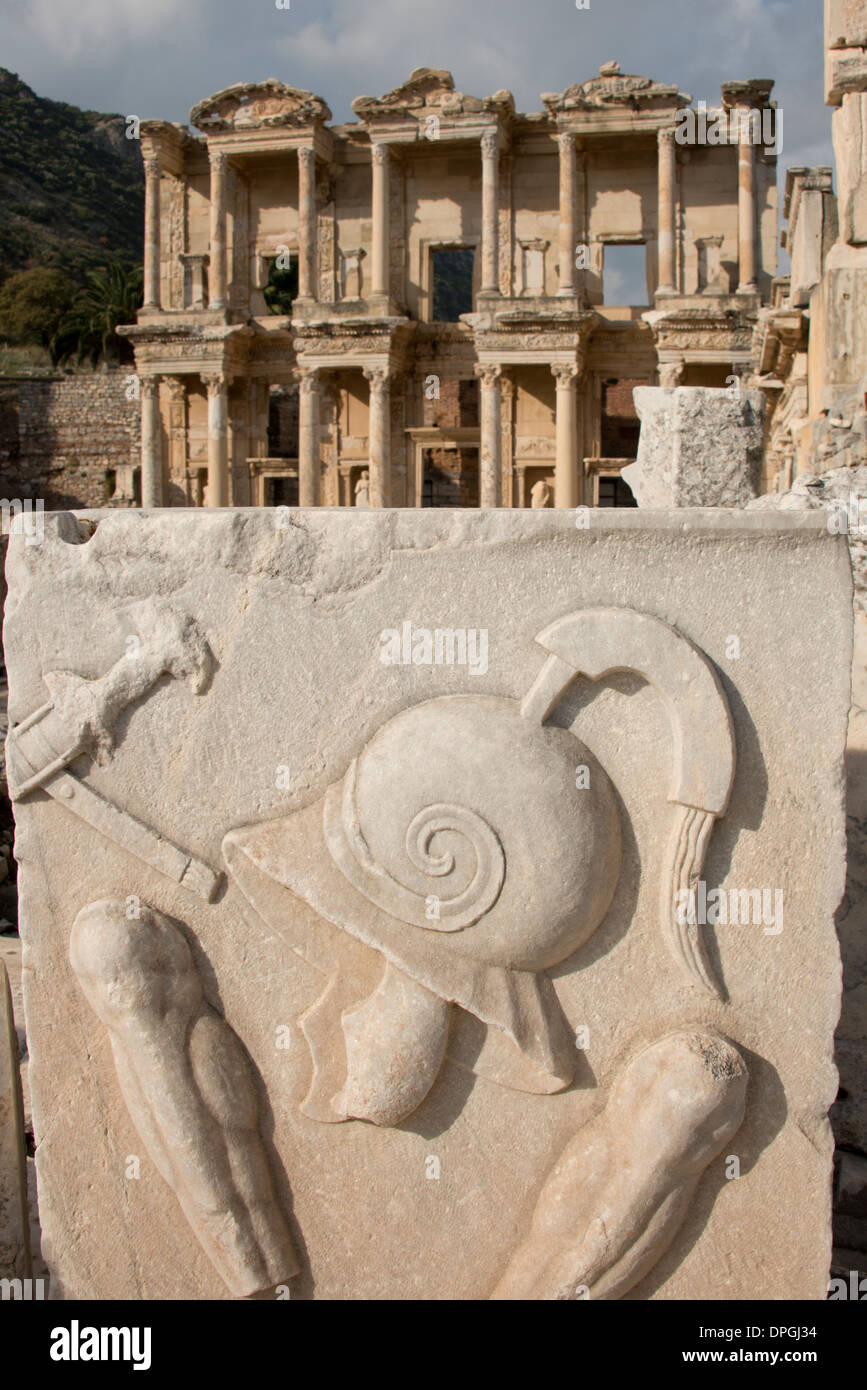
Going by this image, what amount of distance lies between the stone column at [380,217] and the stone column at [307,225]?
127 cm

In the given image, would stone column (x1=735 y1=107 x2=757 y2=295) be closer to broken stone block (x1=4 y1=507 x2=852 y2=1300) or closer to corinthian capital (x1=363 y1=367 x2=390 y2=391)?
corinthian capital (x1=363 y1=367 x2=390 y2=391)

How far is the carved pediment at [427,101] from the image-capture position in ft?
71.8

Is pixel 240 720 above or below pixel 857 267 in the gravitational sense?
below

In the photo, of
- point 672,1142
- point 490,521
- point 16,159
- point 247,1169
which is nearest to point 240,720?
point 490,521

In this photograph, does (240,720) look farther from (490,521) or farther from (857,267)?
(857,267)

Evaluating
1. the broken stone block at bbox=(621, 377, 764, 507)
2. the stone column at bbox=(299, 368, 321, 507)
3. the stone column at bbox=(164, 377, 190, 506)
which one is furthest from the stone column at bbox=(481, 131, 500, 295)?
the broken stone block at bbox=(621, 377, 764, 507)

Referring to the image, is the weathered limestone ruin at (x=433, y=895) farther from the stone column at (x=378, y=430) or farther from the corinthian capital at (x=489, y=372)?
the stone column at (x=378, y=430)

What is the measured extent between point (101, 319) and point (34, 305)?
4392 mm

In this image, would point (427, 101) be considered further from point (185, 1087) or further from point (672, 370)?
point (185, 1087)

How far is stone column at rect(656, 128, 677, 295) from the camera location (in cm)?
2141

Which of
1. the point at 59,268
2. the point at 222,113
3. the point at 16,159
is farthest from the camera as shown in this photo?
the point at 16,159

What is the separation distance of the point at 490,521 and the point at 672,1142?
1.12 meters

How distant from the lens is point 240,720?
2105 millimetres

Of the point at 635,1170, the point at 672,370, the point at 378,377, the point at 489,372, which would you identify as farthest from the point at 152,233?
the point at 635,1170
